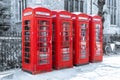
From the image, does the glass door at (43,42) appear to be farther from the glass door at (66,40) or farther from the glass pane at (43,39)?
the glass door at (66,40)

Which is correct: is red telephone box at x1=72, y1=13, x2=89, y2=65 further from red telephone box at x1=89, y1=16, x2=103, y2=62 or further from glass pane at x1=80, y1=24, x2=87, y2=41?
red telephone box at x1=89, y1=16, x2=103, y2=62

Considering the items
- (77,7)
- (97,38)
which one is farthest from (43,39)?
(77,7)

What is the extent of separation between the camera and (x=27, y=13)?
8055 millimetres

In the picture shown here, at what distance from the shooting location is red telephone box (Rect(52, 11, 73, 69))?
847cm

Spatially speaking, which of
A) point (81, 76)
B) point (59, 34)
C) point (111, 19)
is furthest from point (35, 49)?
point (111, 19)

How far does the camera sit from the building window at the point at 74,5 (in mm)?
16670

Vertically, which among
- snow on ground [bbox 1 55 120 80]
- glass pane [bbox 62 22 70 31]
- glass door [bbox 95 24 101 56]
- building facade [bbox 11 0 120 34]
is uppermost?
building facade [bbox 11 0 120 34]

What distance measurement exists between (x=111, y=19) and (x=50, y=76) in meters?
15.2

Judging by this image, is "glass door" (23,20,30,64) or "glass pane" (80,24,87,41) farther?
"glass pane" (80,24,87,41)

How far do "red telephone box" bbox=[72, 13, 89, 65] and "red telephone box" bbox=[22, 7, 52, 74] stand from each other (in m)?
1.52

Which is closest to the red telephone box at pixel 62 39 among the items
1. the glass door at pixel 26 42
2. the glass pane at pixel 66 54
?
the glass pane at pixel 66 54

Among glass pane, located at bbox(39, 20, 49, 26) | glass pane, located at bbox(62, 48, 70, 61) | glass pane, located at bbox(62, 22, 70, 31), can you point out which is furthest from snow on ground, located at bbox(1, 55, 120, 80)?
glass pane, located at bbox(39, 20, 49, 26)

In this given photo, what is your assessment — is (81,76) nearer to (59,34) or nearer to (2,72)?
(59,34)

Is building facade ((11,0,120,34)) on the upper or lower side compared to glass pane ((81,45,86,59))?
upper
